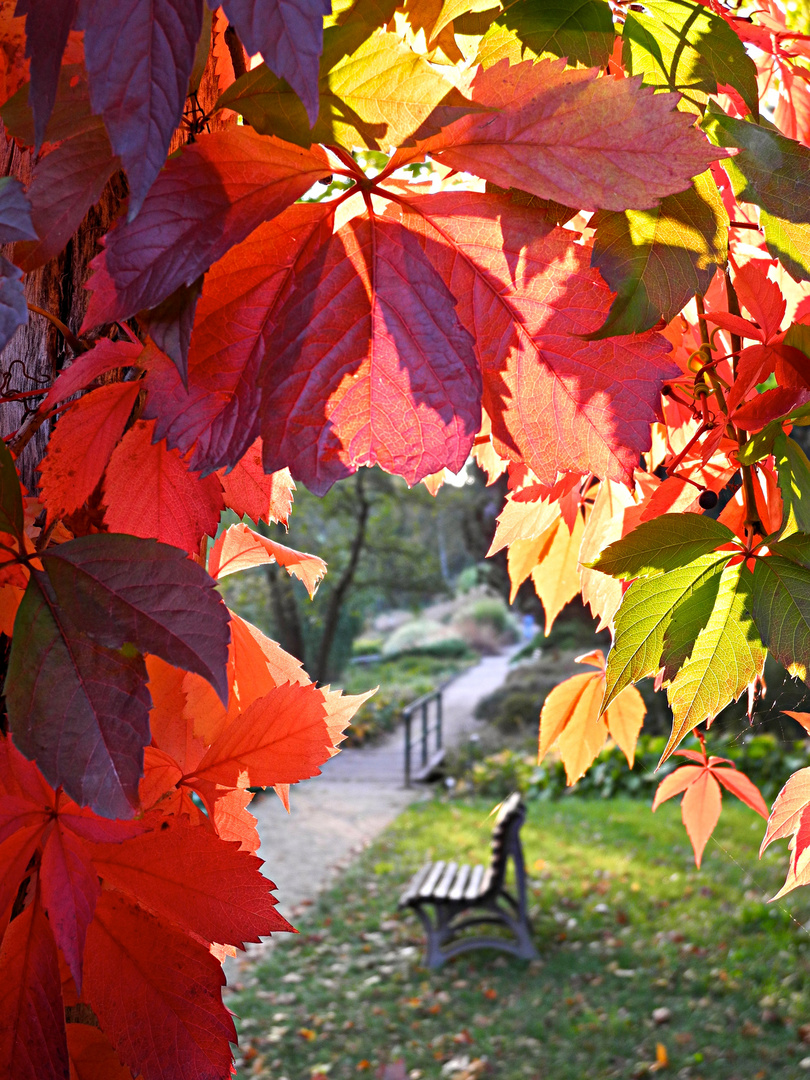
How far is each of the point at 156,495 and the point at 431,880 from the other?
677 centimetres

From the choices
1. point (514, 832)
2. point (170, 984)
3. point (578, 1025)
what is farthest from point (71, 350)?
point (514, 832)

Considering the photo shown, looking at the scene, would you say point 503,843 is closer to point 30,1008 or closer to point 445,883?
point 445,883

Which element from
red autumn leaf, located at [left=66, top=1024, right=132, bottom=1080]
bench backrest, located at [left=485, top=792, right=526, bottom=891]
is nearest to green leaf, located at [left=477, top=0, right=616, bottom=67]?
red autumn leaf, located at [left=66, top=1024, right=132, bottom=1080]

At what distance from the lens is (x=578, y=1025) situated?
521 centimetres

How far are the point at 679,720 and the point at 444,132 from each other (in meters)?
0.41

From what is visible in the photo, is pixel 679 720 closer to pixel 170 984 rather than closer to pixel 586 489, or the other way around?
pixel 170 984

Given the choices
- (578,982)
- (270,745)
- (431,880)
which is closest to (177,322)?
(270,745)

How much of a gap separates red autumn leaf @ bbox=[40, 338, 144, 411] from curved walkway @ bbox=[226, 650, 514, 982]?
20.9 ft

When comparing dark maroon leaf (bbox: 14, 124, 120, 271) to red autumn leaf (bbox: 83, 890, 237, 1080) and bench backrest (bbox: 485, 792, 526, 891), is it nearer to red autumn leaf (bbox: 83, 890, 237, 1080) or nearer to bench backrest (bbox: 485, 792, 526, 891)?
red autumn leaf (bbox: 83, 890, 237, 1080)

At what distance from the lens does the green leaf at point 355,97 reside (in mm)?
Result: 436

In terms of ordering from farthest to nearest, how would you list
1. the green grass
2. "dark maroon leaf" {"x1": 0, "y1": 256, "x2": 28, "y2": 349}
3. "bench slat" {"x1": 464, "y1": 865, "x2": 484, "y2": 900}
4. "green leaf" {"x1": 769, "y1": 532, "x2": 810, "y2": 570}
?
"bench slat" {"x1": 464, "y1": 865, "x2": 484, "y2": 900} → the green grass → "green leaf" {"x1": 769, "y1": 532, "x2": 810, "y2": 570} → "dark maroon leaf" {"x1": 0, "y1": 256, "x2": 28, "y2": 349}

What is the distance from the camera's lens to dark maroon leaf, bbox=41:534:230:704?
405 millimetres

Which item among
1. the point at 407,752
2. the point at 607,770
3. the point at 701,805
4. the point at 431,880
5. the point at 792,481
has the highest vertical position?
the point at 792,481

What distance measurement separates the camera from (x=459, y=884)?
6637 millimetres
